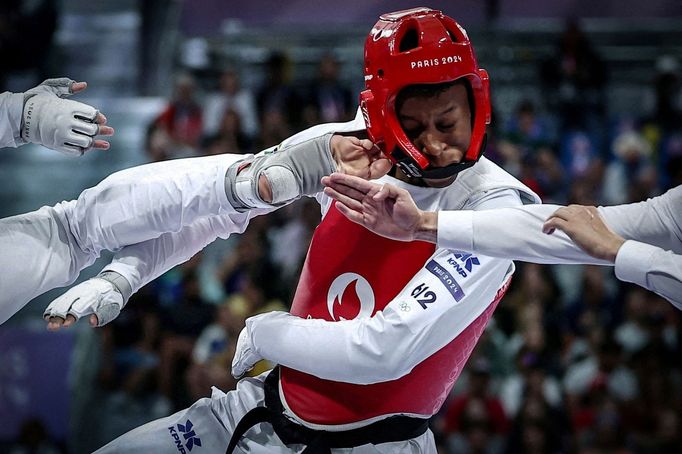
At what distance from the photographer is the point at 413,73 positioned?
340 centimetres

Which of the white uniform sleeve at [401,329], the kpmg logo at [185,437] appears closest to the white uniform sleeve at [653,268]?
the white uniform sleeve at [401,329]

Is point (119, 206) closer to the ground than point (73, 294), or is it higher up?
higher up

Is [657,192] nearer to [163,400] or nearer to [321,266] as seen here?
[163,400]

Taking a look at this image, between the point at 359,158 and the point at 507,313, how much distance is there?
4.29 meters

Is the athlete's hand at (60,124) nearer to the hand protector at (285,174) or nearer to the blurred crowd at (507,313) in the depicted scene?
the hand protector at (285,174)

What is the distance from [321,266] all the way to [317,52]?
6761mm

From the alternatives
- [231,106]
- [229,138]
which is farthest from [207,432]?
[231,106]

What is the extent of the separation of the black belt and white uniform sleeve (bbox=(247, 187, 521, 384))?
9.7 inches

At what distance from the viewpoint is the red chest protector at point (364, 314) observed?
139 inches

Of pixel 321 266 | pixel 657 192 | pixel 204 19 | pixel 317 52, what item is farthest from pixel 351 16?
pixel 321 266

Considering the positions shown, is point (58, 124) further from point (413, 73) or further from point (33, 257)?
point (413, 73)

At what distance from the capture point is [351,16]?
10.4 meters

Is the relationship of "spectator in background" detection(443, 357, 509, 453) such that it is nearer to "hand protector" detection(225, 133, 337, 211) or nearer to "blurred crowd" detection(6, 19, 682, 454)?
"blurred crowd" detection(6, 19, 682, 454)

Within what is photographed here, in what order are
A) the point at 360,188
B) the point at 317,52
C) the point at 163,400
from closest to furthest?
the point at 360,188, the point at 163,400, the point at 317,52
